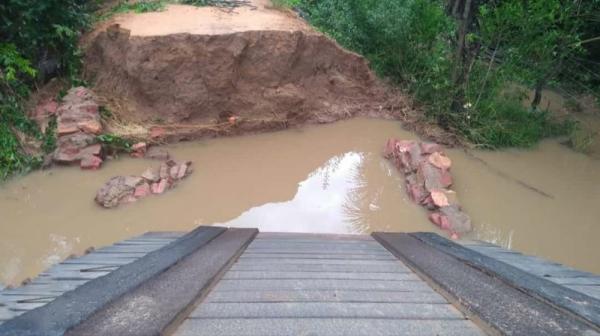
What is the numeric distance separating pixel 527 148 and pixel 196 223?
5.21 meters

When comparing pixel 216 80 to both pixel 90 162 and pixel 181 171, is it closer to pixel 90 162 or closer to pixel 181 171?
pixel 181 171

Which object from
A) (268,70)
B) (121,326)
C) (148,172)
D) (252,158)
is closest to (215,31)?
(268,70)

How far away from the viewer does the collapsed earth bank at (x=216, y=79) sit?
5.90 m

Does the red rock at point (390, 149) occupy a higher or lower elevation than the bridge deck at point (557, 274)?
lower

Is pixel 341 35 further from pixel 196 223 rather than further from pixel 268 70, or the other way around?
pixel 196 223

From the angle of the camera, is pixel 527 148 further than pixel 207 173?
Yes

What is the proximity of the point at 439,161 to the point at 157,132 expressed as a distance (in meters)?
3.94

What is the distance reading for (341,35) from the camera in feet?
26.3

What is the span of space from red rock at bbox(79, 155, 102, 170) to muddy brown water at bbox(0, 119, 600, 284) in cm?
11

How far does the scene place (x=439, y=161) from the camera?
5.32 m

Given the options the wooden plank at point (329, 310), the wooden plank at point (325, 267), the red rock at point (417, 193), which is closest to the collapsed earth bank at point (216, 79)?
the red rock at point (417, 193)

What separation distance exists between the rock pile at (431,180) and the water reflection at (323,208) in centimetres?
55

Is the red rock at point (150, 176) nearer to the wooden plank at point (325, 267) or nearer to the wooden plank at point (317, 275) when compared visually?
the wooden plank at point (325, 267)

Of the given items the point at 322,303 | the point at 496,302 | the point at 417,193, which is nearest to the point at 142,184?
the point at 417,193
